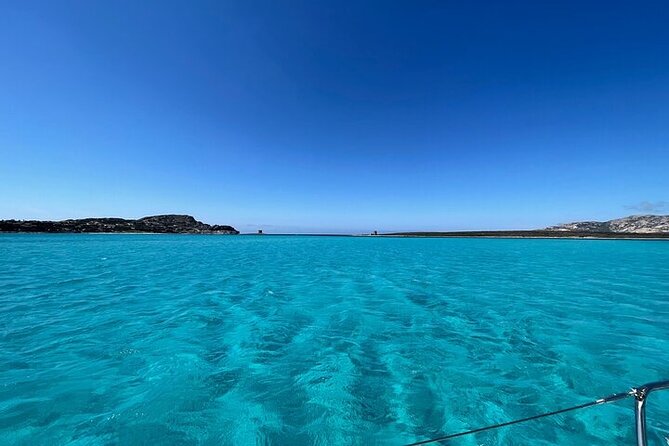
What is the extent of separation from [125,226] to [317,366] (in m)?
132

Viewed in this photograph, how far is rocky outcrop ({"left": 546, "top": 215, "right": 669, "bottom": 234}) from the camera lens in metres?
98.1

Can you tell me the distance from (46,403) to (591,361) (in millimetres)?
9159

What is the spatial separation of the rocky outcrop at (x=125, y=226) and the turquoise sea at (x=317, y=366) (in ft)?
370

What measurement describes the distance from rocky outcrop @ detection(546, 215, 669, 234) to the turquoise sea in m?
125

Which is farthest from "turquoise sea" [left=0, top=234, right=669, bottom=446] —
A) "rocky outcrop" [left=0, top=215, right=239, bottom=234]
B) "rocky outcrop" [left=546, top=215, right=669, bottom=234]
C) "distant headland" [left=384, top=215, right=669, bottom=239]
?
"rocky outcrop" [left=546, top=215, right=669, bottom=234]

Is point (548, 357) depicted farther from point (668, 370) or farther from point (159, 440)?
point (159, 440)

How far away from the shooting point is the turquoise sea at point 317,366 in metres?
3.58

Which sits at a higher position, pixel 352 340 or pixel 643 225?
pixel 643 225

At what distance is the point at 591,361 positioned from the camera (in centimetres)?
535

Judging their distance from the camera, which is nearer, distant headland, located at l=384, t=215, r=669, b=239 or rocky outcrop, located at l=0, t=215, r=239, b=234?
rocky outcrop, located at l=0, t=215, r=239, b=234

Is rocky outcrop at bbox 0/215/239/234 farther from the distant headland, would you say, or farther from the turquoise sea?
the turquoise sea

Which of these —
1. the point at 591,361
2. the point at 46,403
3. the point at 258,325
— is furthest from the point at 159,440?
the point at 591,361

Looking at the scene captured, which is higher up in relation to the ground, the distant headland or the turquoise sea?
the distant headland

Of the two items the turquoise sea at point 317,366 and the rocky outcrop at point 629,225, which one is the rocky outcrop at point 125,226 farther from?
the rocky outcrop at point 629,225
